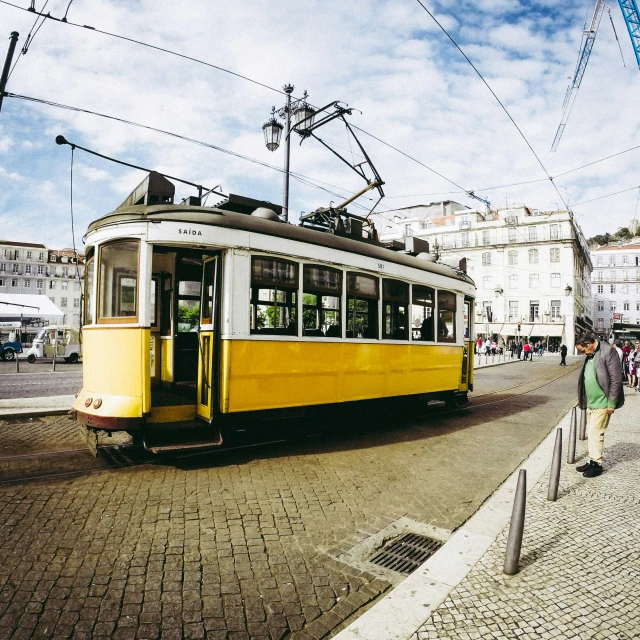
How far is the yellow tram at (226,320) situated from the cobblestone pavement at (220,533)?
0.73m

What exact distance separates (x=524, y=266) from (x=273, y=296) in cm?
5746

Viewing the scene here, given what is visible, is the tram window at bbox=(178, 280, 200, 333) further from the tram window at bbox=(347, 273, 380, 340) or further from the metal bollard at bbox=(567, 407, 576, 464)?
the metal bollard at bbox=(567, 407, 576, 464)

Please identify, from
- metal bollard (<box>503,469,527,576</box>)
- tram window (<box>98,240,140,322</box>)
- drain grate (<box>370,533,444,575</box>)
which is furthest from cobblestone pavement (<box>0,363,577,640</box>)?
tram window (<box>98,240,140,322</box>)

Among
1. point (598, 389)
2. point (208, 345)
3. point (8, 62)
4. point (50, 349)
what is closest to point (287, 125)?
point (8, 62)

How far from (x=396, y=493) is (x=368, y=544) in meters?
1.28

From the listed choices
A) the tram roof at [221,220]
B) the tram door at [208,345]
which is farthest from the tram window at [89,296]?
the tram door at [208,345]

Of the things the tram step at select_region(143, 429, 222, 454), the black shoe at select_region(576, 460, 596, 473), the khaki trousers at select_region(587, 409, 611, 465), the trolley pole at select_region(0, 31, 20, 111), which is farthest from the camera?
the trolley pole at select_region(0, 31, 20, 111)

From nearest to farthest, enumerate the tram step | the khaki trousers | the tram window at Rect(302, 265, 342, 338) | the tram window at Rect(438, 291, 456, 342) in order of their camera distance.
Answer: the tram step → the khaki trousers → the tram window at Rect(302, 265, 342, 338) → the tram window at Rect(438, 291, 456, 342)

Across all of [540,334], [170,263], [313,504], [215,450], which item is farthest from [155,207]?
[540,334]

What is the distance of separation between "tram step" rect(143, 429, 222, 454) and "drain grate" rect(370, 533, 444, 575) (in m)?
2.52

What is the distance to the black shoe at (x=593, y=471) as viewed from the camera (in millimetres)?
5715

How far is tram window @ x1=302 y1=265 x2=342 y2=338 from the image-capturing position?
6.66m

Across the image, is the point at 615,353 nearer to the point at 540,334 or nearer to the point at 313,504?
the point at 313,504

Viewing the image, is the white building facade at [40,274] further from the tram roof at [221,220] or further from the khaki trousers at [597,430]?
the khaki trousers at [597,430]
